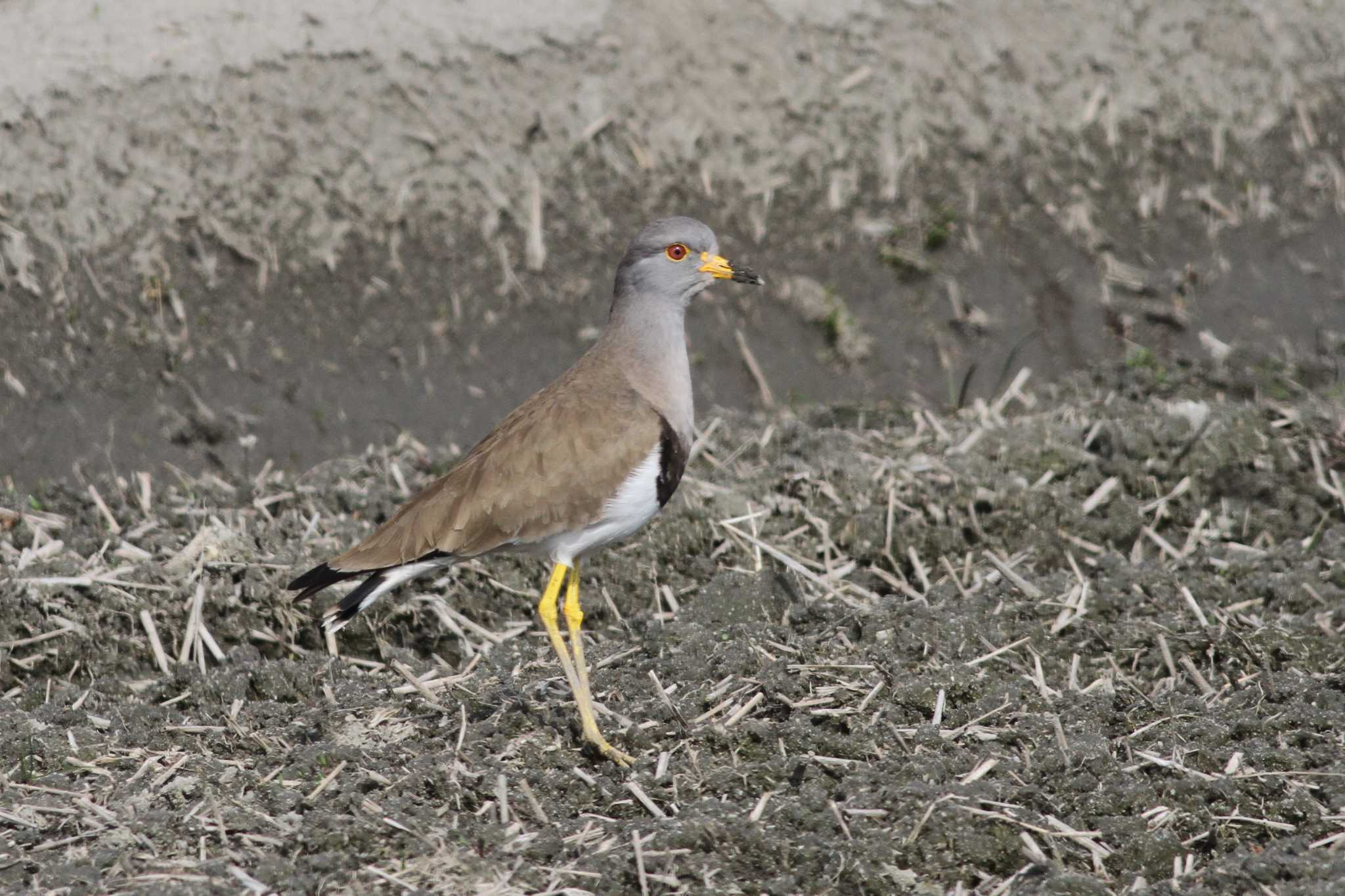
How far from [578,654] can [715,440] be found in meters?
2.75

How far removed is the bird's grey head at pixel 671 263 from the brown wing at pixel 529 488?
20.4 inches

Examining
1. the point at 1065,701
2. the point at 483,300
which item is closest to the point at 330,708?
the point at 1065,701

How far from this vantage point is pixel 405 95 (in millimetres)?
8297

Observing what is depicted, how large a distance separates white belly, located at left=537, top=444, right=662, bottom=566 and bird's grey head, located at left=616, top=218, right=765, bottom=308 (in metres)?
0.69

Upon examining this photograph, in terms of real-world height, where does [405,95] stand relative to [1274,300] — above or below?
above

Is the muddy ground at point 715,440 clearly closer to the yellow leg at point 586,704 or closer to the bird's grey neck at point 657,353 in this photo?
the yellow leg at point 586,704

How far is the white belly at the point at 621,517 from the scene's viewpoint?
498 centimetres

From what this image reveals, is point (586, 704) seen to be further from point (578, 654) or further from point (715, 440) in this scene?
point (715, 440)

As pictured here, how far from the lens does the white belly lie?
4977 millimetres

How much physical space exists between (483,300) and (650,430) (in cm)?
337

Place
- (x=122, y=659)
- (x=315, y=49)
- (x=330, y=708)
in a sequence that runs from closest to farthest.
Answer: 1. (x=330, y=708)
2. (x=122, y=659)
3. (x=315, y=49)

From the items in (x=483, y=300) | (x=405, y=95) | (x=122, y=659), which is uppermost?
(x=405, y=95)

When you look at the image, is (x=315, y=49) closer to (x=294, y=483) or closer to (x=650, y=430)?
(x=294, y=483)

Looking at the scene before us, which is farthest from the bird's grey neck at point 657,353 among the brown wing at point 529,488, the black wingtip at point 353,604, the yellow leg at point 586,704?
the black wingtip at point 353,604
